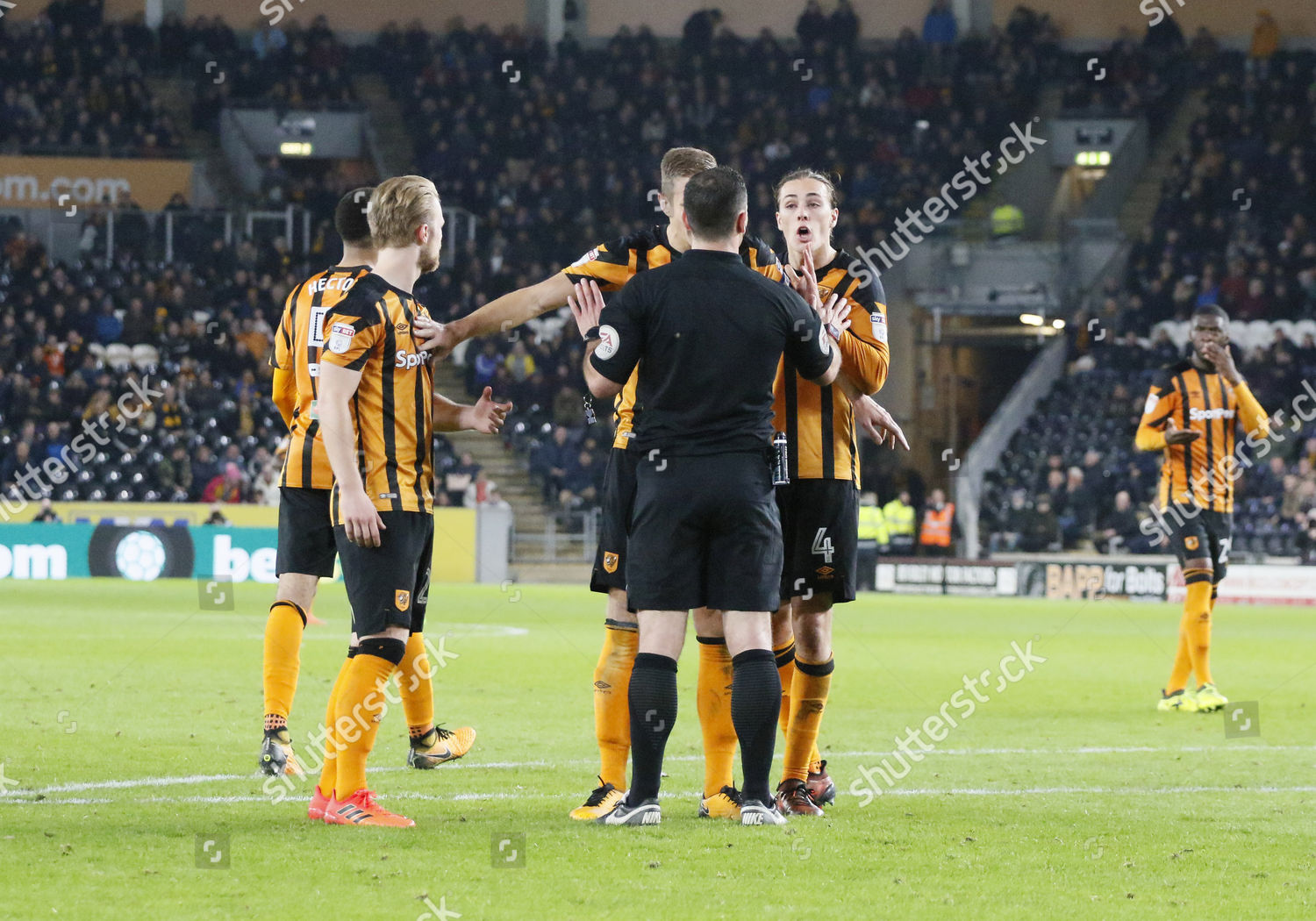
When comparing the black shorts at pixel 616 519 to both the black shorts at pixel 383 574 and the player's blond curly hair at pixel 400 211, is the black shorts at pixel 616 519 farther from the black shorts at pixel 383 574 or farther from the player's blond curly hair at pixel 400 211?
the player's blond curly hair at pixel 400 211

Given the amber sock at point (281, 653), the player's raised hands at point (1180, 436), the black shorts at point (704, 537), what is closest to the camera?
the black shorts at point (704, 537)

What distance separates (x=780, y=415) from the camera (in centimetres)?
658

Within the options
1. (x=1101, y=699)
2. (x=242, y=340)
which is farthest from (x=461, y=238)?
(x=1101, y=699)

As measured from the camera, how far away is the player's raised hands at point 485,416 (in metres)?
6.39

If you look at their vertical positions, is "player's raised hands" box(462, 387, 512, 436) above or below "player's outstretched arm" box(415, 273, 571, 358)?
below

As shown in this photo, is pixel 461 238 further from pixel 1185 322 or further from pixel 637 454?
pixel 637 454

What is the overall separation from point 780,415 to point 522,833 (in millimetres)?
1910

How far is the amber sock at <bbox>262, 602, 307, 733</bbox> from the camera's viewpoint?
23.7ft

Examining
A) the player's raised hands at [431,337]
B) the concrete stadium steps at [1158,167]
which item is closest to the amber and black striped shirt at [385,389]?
the player's raised hands at [431,337]

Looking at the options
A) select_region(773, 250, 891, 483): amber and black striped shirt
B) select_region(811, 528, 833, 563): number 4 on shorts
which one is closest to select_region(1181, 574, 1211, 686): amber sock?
select_region(773, 250, 891, 483): amber and black striped shirt

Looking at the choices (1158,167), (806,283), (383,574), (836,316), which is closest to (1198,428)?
(836,316)

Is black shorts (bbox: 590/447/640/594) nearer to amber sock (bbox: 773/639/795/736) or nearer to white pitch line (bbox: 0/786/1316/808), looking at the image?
amber sock (bbox: 773/639/795/736)

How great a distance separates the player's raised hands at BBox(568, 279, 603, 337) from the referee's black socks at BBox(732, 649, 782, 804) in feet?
4.22

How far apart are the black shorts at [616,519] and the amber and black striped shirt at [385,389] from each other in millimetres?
656
